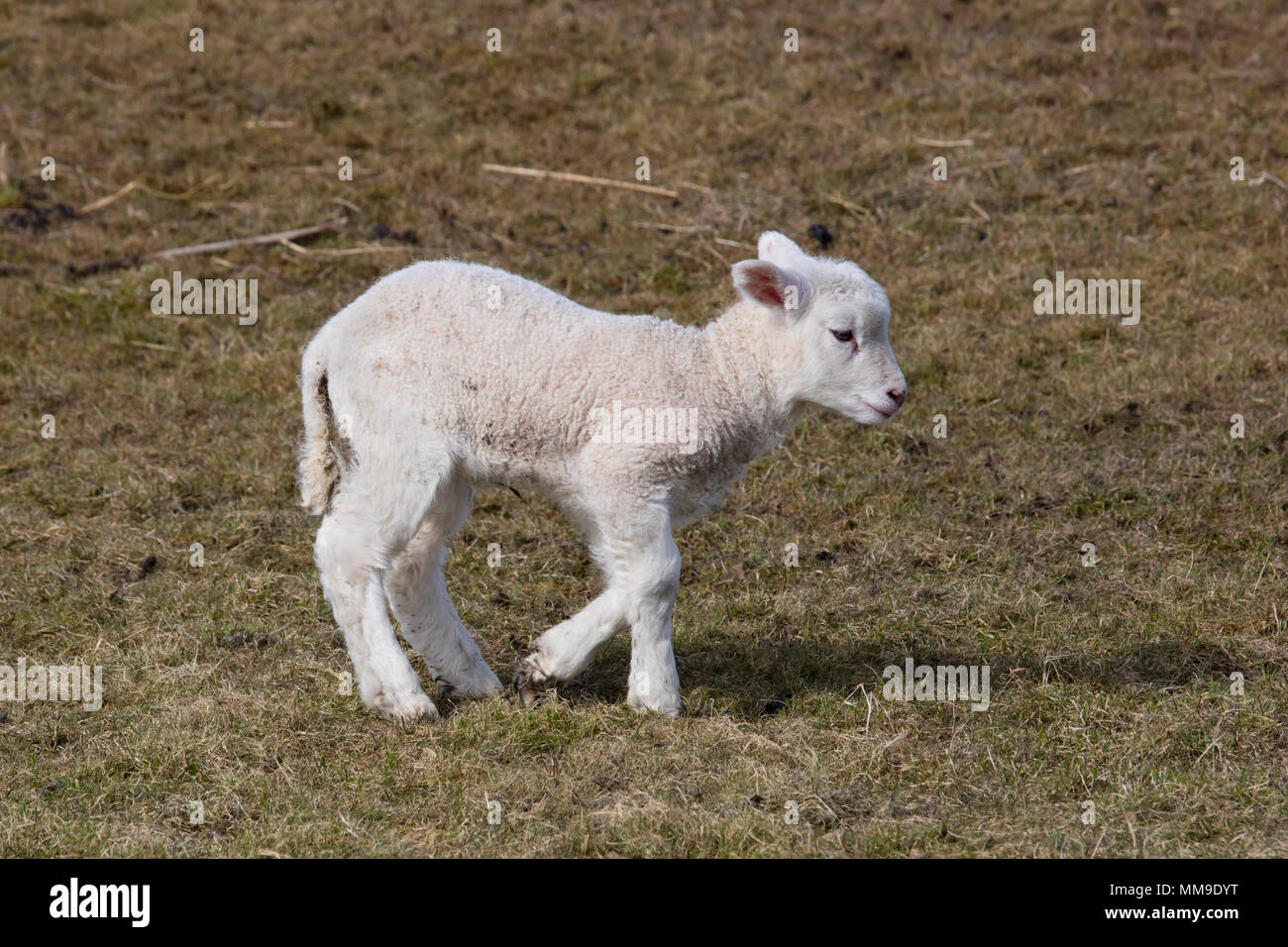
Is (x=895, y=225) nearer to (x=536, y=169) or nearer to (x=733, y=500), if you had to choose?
(x=536, y=169)

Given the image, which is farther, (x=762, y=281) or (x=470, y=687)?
(x=470, y=687)

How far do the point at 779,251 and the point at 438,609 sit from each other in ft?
6.30

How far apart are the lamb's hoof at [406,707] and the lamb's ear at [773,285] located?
75.1 inches

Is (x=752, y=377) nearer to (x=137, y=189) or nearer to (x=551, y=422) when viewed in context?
(x=551, y=422)

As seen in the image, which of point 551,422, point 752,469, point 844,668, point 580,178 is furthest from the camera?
point 580,178

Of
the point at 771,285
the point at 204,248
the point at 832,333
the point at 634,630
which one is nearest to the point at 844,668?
the point at 634,630

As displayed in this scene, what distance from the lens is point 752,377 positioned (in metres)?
5.83

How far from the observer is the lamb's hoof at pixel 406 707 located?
562 centimetres

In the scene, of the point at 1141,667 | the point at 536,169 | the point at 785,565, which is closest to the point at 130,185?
the point at 536,169

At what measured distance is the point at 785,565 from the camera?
7.36m
